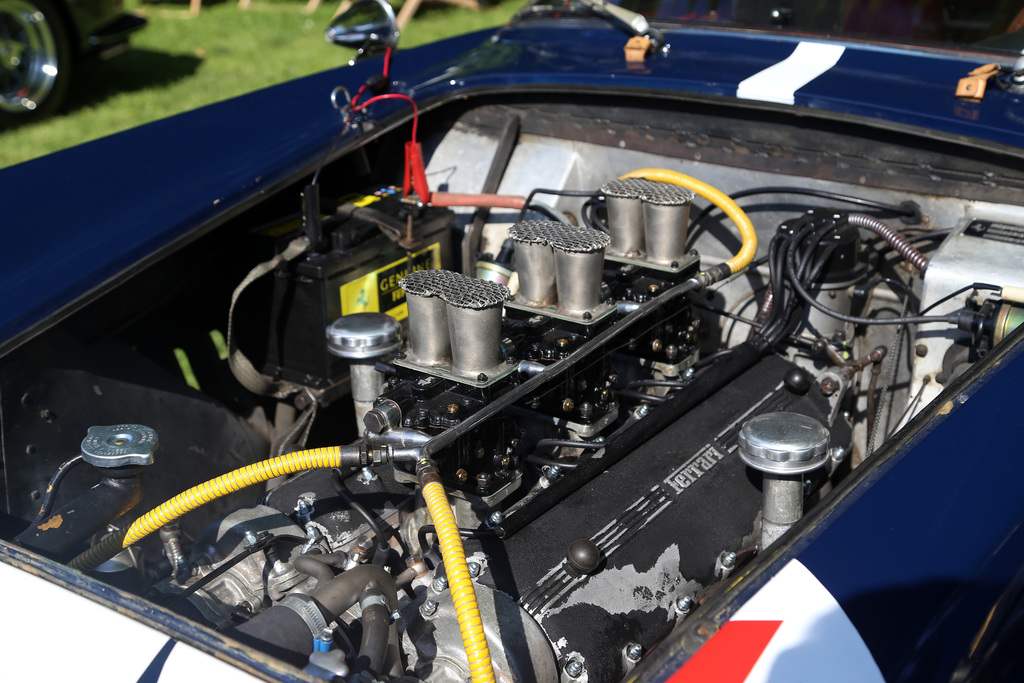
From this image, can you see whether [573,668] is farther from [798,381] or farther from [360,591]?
[798,381]

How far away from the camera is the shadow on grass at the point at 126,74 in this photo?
687 cm

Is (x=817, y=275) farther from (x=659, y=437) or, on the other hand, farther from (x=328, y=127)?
(x=328, y=127)

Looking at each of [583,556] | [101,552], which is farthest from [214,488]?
[583,556]

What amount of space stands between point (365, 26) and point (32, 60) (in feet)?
16.1

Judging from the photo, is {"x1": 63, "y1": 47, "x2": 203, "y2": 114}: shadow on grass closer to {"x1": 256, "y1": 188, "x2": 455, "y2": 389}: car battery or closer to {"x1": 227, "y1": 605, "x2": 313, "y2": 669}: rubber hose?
{"x1": 256, "y1": 188, "x2": 455, "y2": 389}: car battery

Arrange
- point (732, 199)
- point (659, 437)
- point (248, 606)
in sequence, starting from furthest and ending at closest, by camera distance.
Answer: point (732, 199) → point (659, 437) → point (248, 606)

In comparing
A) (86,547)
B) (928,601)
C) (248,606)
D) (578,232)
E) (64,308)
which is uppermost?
(578,232)

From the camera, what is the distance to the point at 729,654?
37.5 inches

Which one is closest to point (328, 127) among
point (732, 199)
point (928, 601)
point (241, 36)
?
point (732, 199)

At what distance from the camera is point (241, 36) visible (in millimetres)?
9211

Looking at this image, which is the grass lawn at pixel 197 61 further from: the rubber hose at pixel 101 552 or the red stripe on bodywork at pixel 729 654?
the red stripe on bodywork at pixel 729 654

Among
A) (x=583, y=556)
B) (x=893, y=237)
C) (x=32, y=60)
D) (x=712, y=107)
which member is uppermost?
(x=712, y=107)

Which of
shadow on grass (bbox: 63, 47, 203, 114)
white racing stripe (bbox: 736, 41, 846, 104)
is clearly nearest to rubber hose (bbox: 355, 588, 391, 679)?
→ white racing stripe (bbox: 736, 41, 846, 104)

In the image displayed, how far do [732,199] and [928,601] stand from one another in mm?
1218
